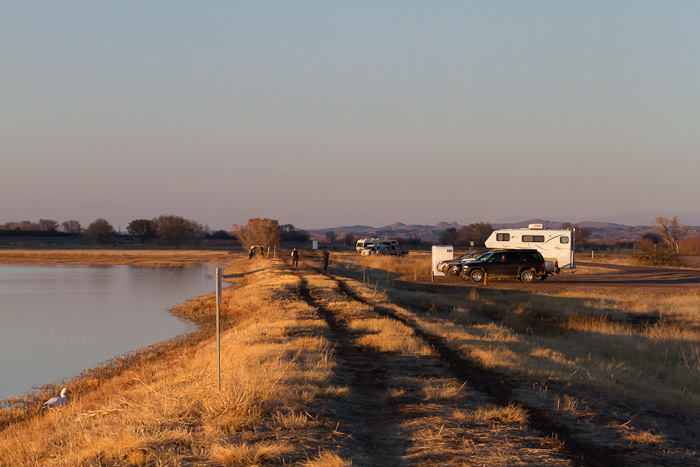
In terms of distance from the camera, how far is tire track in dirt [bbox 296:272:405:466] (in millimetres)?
6121

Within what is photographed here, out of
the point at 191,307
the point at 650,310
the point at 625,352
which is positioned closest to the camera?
the point at 625,352

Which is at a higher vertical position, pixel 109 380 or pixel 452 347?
pixel 452 347

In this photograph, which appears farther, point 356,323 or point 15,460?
point 356,323

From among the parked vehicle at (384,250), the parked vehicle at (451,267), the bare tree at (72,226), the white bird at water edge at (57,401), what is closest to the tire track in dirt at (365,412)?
the white bird at water edge at (57,401)

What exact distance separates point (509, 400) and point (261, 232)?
62859 millimetres

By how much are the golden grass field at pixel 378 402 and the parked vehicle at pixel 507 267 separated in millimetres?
11336

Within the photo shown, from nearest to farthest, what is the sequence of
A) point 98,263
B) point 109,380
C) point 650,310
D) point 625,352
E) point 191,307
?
1. point 109,380
2. point 625,352
3. point 650,310
4. point 191,307
5. point 98,263

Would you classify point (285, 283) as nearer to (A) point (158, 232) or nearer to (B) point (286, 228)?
(A) point (158, 232)

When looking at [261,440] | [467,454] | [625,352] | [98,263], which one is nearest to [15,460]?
[261,440]

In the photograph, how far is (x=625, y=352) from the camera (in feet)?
49.6

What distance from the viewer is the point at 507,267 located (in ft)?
97.8

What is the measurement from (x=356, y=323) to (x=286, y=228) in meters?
128

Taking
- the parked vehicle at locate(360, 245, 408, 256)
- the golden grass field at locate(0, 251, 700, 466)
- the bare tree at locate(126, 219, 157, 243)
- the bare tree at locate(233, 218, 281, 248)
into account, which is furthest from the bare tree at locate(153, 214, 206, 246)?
the golden grass field at locate(0, 251, 700, 466)

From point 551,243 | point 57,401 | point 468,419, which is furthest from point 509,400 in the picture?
point 551,243
